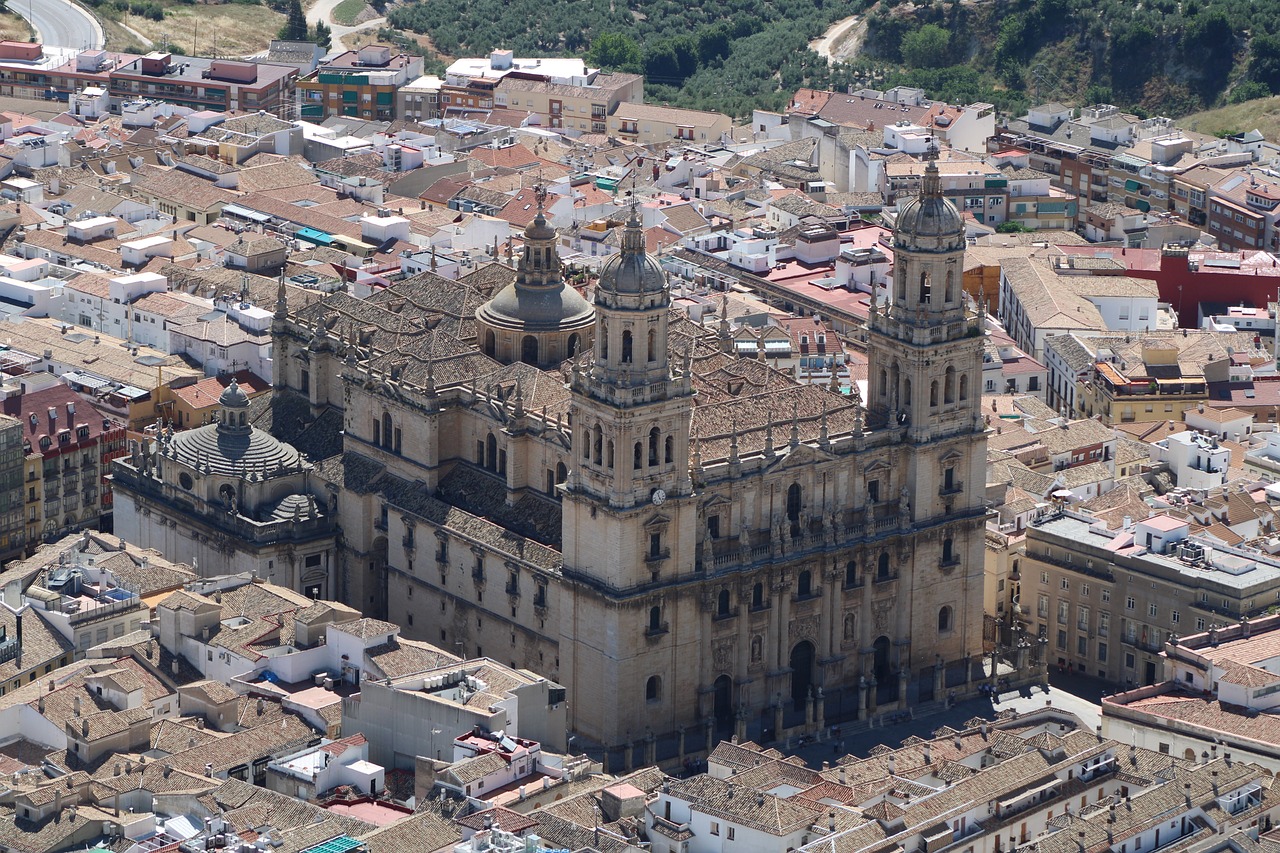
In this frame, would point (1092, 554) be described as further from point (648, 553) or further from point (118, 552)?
point (118, 552)

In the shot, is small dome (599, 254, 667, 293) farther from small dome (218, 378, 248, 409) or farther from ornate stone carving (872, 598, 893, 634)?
small dome (218, 378, 248, 409)

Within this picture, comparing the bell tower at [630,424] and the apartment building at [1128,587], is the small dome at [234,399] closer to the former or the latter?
the bell tower at [630,424]

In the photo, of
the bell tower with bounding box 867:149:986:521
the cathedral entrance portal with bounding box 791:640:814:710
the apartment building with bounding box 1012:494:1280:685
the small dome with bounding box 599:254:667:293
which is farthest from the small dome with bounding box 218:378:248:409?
the apartment building with bounding box 1012:494:1280:685

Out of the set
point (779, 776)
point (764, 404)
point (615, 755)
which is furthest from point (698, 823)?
point (764, 404)

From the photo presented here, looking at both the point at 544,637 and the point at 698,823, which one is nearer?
the point at 698,823

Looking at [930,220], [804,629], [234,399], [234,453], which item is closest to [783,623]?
[804,629]

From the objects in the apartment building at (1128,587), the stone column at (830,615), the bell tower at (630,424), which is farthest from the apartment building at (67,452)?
the apartment building at (1128,587)
